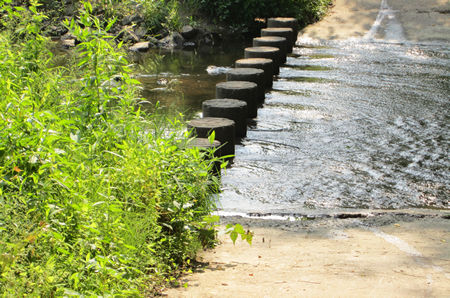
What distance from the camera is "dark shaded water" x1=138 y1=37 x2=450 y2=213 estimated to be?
565 centimetres

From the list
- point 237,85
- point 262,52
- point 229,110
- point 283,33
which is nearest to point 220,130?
point 229,110

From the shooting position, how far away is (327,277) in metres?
3.80

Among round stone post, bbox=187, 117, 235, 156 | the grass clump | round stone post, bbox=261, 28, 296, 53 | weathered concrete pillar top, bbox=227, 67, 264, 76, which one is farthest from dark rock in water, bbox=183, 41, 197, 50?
the grass clump

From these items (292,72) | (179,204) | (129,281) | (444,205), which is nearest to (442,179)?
(444,205)

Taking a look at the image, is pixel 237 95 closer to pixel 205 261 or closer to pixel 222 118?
pixel 222 118

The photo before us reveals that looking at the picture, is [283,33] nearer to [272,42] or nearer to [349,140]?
[272,42]

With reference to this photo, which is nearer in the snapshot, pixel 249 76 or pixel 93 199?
pixel 93 199

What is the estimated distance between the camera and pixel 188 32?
13852 mm

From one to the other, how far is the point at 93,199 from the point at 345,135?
4.34 m

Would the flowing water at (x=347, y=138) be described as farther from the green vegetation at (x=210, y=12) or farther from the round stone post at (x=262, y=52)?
the green vegetation at (x=210, y=12)

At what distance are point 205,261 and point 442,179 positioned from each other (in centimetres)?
293

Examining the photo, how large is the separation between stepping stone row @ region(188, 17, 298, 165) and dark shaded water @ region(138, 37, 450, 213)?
22 centimetres

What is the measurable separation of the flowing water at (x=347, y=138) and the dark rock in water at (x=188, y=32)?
2.52m

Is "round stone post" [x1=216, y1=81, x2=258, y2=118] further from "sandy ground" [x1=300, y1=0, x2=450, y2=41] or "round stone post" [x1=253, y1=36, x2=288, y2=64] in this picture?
"sandy ground" [x1=300, y1=0, x2=450, y2=41]
